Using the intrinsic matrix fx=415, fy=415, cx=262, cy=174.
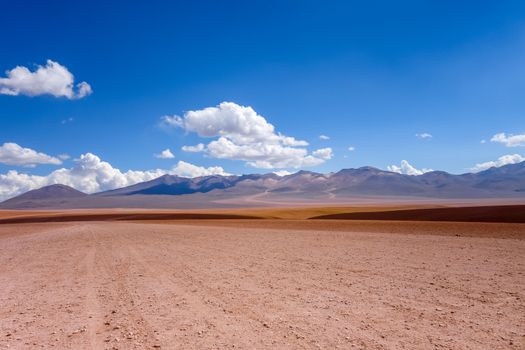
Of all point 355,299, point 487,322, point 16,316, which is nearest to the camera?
point 487,322

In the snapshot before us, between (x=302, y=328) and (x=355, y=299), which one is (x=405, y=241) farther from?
(x=302, y=328)

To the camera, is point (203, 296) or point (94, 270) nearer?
point (203, 296)

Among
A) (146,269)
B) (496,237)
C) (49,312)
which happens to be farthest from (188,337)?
(496,237)

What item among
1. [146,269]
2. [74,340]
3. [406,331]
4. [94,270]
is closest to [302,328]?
[406,331]

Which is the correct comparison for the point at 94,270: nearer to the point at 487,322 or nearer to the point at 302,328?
the point at 302,328

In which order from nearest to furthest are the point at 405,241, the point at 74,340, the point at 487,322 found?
1. the point at 74,340
2. the point at 487,322
3. the point at 405,241

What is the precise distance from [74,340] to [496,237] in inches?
755

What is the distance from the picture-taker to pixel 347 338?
6309 millimetres

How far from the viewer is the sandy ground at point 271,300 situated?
6.40m

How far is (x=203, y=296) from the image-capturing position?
9109 mm

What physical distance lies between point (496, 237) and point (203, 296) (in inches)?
→ 637

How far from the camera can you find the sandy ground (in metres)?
6.40

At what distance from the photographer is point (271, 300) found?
8648 millimetres

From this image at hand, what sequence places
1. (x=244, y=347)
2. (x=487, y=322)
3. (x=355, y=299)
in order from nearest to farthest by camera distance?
(x=244, y=347)
(x=487, y=322)
(x=355, y=299)
